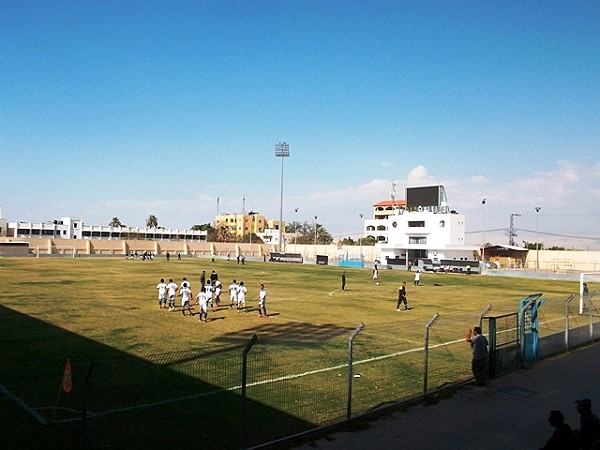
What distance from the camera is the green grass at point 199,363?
10367mm

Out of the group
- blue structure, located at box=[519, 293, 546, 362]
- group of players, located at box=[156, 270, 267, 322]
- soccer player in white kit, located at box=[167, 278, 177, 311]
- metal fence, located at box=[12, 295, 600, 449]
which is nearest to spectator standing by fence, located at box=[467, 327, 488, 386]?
metal fence, located at box=[12, 295, 600, 449]

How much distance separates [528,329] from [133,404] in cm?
1208

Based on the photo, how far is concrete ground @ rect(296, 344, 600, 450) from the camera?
9742 mm

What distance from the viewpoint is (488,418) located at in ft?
37.0

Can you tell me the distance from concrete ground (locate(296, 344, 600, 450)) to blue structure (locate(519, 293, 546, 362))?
1.07 metres

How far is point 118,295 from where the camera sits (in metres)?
35.2

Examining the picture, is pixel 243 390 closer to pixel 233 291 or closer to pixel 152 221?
pixel 233 291

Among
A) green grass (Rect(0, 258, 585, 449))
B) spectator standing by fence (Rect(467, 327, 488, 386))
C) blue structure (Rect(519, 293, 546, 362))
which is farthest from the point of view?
blue structure (Rect(519, 293, 546, 362))

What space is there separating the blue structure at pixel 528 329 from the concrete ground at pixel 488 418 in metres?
1.07

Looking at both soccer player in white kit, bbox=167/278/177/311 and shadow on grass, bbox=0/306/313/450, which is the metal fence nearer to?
shadow on grass, bbox=0/306/313/450

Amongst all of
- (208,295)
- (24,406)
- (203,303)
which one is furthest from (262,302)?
(24,406)

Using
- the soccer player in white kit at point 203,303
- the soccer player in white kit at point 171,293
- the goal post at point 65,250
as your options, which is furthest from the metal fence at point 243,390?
the goal post at point 65,250

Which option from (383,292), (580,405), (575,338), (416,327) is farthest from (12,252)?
(580,405)

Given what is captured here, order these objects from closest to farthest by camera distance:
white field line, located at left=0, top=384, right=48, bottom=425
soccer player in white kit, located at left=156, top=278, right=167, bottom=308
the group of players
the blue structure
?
white field line, located at left=0, top=384, right=48, bottom=425, the blue structure, the group of players, soccer player in white kit, located at left=156, top=278, right=167, bottom=308
